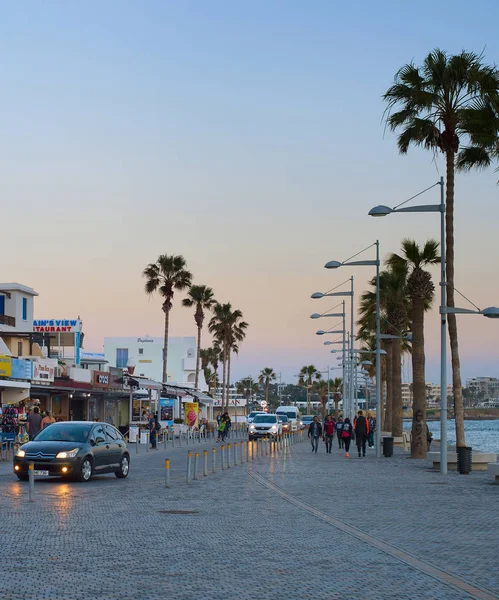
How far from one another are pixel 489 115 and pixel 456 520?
19.0 metres

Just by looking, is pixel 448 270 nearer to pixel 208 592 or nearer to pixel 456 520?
pixel 456 520

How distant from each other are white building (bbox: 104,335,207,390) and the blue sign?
68.2 m

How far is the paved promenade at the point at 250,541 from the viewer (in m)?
9.48

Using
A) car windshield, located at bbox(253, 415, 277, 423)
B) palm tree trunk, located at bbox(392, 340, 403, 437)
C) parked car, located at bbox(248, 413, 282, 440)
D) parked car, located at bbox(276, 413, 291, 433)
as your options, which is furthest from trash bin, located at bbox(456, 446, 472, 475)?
parked car, located at bbox(276, 413, 291, 433)

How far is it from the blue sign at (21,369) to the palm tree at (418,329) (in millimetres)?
16532

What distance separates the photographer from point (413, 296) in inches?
1519

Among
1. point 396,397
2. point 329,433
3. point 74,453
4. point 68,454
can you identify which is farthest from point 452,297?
point 396,397

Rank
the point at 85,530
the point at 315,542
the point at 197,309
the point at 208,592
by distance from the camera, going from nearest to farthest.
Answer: the point at 208,592
the point at 315,542
the point at 85,530
the point at 197,309

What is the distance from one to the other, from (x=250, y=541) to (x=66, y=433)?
13472 mm

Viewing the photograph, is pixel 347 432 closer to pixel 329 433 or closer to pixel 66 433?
pixel 329 433

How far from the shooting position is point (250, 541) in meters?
13.1

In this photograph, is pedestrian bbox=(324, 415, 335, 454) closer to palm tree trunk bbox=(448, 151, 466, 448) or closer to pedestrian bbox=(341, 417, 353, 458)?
pedestrian bbox=(341, 417, 353, 458)

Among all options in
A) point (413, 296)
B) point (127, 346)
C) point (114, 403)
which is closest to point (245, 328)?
point (127, 346)

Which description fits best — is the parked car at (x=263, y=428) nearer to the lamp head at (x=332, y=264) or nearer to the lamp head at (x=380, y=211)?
the lamp head at (x=332, y=264)
